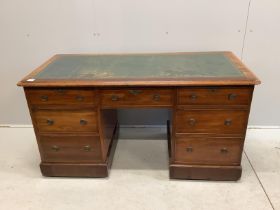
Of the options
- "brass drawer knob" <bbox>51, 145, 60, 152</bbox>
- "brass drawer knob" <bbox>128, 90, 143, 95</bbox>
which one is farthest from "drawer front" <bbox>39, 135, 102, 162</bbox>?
"brass drawer knob" <bbox>128, 90, 143, 95</bbox>

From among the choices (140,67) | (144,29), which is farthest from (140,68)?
(144,29)

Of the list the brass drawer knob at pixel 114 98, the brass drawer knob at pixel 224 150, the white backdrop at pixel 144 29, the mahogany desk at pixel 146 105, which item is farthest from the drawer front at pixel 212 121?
the white backdrop at pixel 144 29

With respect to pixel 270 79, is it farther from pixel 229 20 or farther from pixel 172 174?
pixel 172 174

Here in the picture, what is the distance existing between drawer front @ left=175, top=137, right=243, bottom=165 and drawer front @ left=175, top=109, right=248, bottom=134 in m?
0.07

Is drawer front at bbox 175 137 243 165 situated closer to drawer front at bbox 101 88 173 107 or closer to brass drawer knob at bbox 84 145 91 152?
drawer front at bbox 101 88 173 107

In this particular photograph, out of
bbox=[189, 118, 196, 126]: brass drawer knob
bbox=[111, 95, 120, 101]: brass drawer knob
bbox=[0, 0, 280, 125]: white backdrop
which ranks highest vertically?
bbox=[0, 0, 280, 125]: white backdrop

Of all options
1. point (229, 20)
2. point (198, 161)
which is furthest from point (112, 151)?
point (229, 20)

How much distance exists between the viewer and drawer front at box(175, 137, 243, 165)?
66.7 inches

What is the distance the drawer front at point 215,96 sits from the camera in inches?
59.8

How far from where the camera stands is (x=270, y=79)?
221cm

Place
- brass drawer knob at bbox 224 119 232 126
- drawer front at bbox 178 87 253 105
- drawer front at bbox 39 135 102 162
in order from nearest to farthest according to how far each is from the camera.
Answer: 1. drawer front at bbox 178 87 253 105
2. brass drawer knob at bbox 224 119 232 126
3. drawer front at bbox 39 135 102 162

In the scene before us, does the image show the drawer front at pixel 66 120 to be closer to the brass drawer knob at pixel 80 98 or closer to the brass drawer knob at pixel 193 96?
the brass drawer knob at pixel 80 98

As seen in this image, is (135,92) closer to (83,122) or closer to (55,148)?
(83,122)

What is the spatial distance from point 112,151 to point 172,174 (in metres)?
0.56
